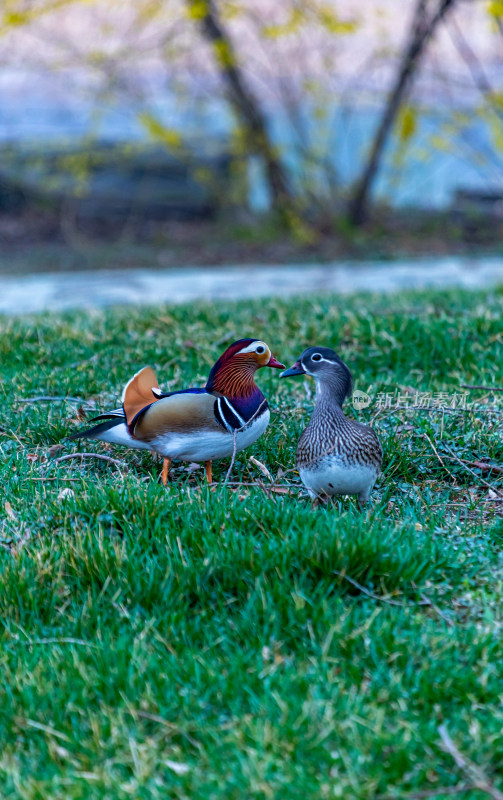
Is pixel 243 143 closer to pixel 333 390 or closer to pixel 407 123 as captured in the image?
pixel 407 123

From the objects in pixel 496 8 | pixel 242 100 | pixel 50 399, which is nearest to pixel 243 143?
Result: pixel 242 100

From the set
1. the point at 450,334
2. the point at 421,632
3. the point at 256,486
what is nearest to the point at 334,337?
the point at 450,334

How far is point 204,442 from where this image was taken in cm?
351

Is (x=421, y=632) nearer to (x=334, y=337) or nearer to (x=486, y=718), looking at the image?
(x=486, y=718)

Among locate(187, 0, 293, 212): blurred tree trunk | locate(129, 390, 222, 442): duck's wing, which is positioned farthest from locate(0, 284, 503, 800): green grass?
locate(187, 0, 293, 212): blurred tree trunk

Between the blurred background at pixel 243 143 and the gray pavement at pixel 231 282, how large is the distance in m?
0.81

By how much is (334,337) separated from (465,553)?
118 inches

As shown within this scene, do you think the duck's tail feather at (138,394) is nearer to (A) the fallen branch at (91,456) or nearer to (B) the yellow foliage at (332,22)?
(A) the fallen branch at (91,456)

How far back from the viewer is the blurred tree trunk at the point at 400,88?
10891 mm

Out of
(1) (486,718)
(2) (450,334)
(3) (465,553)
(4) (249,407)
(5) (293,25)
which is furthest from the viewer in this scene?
(5) (293,25)

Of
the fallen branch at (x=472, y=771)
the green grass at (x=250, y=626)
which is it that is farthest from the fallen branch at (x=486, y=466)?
the fallen branch at (x=472, y=771)

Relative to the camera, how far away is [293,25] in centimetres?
1121

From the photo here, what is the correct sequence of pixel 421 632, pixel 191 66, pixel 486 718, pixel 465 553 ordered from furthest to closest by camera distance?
1. pixel 191 66
2. pixel 465 553
3. pixel 421 632
4. pixel 486 718

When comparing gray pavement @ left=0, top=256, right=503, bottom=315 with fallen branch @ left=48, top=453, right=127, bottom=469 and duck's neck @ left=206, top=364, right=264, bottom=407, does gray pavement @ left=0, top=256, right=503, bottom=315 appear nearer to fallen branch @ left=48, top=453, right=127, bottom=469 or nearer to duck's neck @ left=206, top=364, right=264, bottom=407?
fallen branch @ left=48, top=453, right=127, bottom=469
